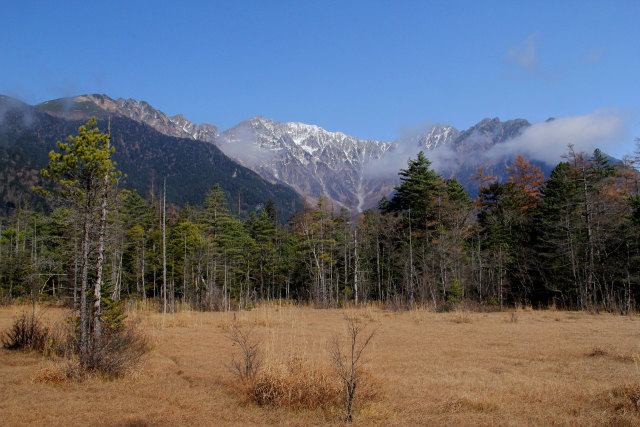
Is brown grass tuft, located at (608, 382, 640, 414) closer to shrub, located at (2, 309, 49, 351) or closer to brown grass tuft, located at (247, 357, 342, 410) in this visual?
brown grass tuft, located at (247, 357, 342, 410)

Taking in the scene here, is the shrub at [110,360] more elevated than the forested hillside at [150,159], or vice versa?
the forested hillside at [150,159]

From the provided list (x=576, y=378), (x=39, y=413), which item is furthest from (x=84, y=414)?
(x=576, y=378)

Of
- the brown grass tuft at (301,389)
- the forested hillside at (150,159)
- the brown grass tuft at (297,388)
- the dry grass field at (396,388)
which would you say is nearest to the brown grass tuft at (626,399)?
the dry grass field at (396,388)

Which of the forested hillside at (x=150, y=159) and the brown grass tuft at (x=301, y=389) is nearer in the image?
the brown grass tuft at (x=301, y=389)

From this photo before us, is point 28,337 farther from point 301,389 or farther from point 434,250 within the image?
point 434,250

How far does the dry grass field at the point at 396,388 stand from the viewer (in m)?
5.34

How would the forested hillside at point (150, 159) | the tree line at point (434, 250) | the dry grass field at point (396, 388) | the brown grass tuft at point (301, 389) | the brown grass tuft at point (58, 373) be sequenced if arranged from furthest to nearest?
1. the forested hillside at point (150, 159)
2. the tree line at point (434, 250)
3. the brown grass tuft at point (58, 373)
4. the brown grass tuft at point (301, 389)
5. the dry grass field at point (396, 388)

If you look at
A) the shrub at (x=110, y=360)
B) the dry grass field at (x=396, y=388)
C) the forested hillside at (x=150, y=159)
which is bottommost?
the dry grass field at (x=396, y=388)

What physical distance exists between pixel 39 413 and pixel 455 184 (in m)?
40.8

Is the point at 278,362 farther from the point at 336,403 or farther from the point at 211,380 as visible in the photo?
the point at 211,380

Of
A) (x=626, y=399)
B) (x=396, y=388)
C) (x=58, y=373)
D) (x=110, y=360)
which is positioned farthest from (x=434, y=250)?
(x=58, y=373)

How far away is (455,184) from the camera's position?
138ft

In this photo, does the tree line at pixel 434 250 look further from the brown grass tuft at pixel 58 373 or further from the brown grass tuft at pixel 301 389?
the brown grass tuft at pixel 301 389

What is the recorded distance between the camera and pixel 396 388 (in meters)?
6.79
